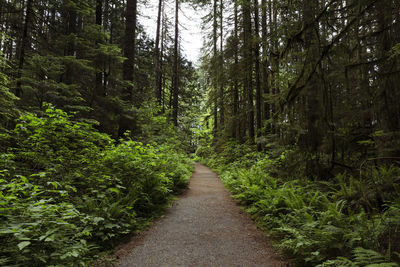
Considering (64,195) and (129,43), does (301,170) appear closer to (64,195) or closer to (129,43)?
(64,195)

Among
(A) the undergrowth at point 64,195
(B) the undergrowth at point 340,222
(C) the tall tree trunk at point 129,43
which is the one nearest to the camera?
(A) the undergrowth at point 64,195

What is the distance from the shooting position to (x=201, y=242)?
11.4 ft

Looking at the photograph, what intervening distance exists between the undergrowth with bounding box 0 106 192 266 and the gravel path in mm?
498

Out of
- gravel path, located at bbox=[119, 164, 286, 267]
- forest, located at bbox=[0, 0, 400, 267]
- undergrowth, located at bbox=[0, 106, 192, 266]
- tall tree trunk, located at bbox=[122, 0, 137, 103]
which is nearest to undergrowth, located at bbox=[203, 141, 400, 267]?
forest, located at bbox=[0, 0, 400, 267]

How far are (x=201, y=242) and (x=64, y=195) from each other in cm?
249

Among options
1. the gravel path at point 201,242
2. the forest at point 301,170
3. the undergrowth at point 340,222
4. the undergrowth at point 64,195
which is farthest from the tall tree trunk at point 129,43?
the undergrowth at point 340,222

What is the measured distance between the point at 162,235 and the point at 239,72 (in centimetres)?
1158

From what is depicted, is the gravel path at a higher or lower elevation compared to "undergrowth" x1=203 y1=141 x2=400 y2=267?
lower

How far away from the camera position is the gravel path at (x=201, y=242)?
289cm

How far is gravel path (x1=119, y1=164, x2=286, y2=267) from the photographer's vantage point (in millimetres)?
2893

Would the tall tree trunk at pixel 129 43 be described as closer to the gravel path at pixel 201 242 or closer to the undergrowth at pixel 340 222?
the gravel path at pixel 201 242

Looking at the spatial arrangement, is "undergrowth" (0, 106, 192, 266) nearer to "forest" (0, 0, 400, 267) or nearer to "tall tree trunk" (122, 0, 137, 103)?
"forest" (0, 0, 400, 267)

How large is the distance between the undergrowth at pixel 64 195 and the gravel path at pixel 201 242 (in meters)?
0.50

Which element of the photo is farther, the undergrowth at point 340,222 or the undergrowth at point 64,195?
the undergrowth at point 340,222
